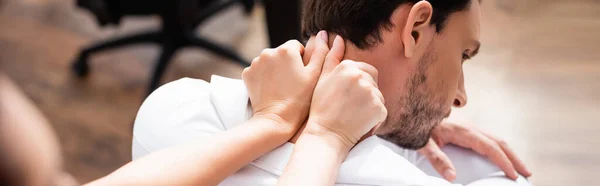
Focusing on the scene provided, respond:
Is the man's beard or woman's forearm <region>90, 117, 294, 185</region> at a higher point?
woman's forearm <region>90, 117, 294, 185</region>

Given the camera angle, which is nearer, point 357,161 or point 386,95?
point 357,161

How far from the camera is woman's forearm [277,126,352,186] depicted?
808 mm

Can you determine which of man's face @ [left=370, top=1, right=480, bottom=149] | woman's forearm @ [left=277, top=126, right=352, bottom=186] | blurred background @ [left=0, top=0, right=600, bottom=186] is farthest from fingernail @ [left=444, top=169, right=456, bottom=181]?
blurred background @ [left=0, top=0, right=600, bottom=186]

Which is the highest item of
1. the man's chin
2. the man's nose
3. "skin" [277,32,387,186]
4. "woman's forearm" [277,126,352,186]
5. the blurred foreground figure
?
the blurred foreground figure

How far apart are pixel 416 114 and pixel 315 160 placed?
37cm

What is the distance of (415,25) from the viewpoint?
1.01m

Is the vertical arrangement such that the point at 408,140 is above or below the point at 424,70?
below

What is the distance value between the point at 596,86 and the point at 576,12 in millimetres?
545

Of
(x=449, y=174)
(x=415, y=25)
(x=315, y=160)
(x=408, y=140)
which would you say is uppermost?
(x=415, y=25)

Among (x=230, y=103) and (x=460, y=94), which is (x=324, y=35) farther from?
(x=460, y=94)

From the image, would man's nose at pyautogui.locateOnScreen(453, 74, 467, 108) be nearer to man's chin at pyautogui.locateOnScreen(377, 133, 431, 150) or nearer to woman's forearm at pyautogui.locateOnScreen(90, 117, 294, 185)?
man's chin at pyautogui.locateOnScreen(377, 133, 431, 150)

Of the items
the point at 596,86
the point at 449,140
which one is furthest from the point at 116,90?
the point at 596,86

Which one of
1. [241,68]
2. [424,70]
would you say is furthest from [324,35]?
[241,68]

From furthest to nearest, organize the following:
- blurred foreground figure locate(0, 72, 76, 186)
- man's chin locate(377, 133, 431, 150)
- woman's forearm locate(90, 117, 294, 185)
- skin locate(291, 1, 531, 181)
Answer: man's chin locate(377, 133, 431, 150), skin locate(291, 1, 531, 181), woman's forearm locate(90, 117, 294, 185), blurred foreground figure locate(0, 72, 76, 186)
